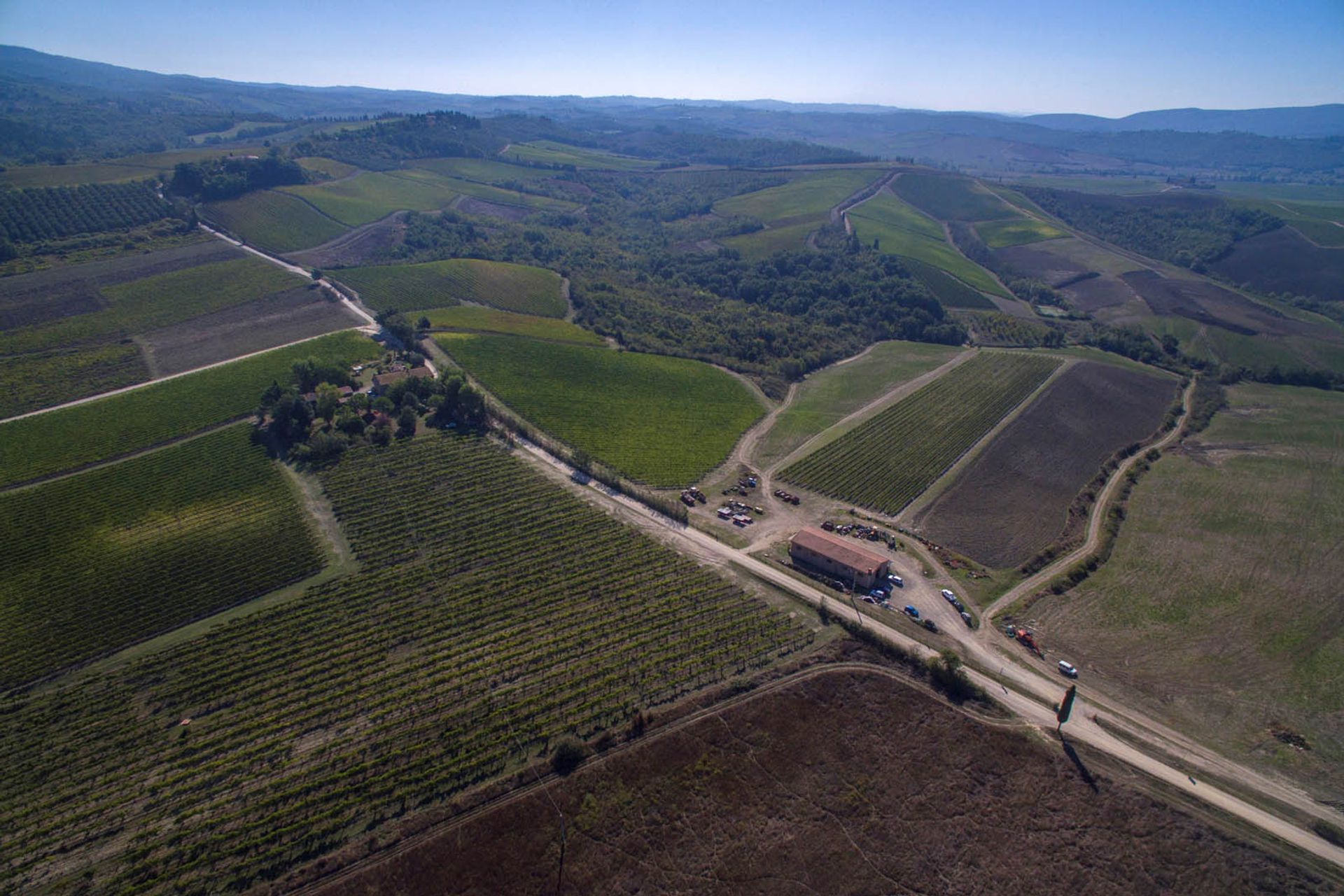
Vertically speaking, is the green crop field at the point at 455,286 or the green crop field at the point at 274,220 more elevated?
the green crop field at the point at 274,220

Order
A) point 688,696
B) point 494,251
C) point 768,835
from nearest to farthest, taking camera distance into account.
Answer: point 768,835
point 688,696
point 494,251

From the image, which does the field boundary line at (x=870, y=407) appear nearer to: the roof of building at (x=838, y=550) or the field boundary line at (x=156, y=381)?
the roof of building at (x=838, y=550)

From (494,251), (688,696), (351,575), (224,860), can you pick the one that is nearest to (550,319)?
(494,251)

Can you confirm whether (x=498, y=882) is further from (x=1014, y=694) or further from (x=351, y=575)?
(x=1014, y=694)

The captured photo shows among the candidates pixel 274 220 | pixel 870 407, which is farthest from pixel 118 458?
pixel 274 220

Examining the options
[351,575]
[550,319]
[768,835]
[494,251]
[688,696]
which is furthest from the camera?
[494,251]

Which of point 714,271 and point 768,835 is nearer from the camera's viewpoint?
point 768,835

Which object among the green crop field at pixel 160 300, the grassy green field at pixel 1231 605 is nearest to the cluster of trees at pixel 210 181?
the green crop field at pixel 160 300
